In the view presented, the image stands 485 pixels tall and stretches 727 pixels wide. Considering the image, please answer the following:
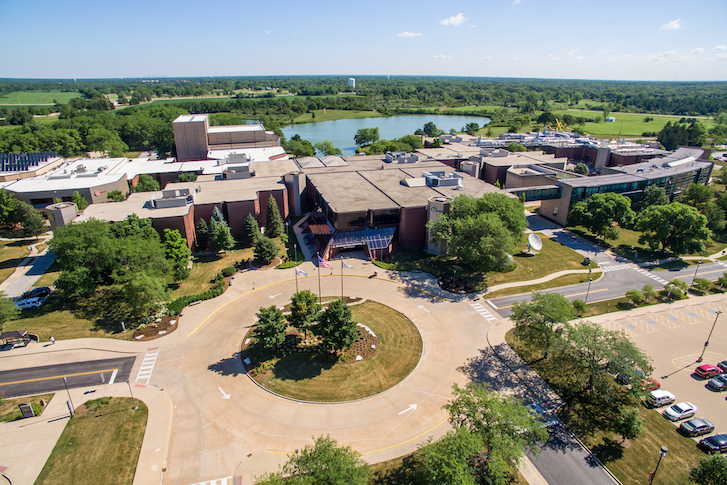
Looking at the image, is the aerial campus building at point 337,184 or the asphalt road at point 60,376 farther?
the aerial campus building at point 337,184

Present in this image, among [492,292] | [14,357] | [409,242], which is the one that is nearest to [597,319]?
[492,292]

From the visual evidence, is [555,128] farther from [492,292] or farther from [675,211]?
[492,292]

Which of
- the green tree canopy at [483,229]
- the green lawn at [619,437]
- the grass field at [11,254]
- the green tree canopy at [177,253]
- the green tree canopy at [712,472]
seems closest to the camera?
the green tree canopy at [712,472]

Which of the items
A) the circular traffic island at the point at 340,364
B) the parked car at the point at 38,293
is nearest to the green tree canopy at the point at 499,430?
the circular traffic island at the point at 340,364

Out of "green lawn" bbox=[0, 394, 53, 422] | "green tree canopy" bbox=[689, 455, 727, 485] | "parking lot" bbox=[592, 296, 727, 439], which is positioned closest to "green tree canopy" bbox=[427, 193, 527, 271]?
"parking lot" bbox=[592, 296, 727, 439]

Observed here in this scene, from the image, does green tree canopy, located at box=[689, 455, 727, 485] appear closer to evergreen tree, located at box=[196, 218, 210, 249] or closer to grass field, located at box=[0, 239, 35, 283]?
evergreen tree, located at box=[196, 218, 210, 249]

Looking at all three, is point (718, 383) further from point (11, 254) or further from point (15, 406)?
point (11, 254)

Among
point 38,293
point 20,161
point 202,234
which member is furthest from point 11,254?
point 20,161

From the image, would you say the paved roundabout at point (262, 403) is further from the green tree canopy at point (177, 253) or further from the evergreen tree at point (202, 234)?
the evergreen tree at point (202, 234)
